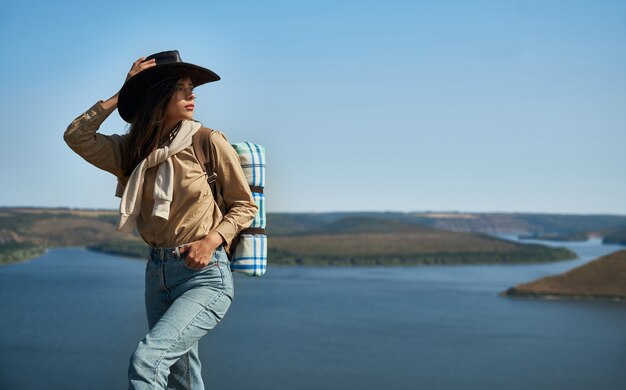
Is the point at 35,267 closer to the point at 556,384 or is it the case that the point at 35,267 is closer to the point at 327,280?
the point at 327,280

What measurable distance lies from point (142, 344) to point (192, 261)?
0.77 feet

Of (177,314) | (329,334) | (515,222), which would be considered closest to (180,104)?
(177,314)

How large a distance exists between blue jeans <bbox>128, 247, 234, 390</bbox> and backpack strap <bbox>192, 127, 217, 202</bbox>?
0.66 feet

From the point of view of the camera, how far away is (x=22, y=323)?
37.5 m

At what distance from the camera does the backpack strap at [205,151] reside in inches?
83.7

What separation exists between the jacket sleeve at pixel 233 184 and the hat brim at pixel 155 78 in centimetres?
16

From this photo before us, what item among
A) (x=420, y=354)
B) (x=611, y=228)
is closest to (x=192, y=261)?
(x=420, y=354)

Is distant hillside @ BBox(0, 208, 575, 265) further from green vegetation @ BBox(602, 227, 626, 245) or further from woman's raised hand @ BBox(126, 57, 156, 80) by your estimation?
woman's raised hand @ BBox(126, 57, 156, 80)

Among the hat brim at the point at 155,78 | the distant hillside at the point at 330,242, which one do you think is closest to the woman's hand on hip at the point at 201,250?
the hat brim at the point at 155,78

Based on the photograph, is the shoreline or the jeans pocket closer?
the jeans pocket

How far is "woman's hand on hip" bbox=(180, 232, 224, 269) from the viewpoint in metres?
2.02

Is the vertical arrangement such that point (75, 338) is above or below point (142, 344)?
below

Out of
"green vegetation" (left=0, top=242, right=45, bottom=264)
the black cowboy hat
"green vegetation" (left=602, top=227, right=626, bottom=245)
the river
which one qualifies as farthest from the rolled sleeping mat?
"green vegetation" (left=602, top=227, right=626, bottom=245)

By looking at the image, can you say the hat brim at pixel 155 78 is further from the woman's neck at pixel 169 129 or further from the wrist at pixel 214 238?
the wrist at pixel 214 238
